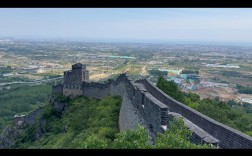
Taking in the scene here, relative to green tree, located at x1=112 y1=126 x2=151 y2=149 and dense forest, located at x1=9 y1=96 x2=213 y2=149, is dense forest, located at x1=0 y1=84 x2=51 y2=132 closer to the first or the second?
dense forest, located at x1=9 y1=96 x2=213 y2=149

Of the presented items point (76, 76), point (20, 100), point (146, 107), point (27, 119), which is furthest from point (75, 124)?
point (20, 100)

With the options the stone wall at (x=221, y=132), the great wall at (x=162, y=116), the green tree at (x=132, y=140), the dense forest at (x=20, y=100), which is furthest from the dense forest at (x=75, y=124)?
the dense forest at (x=20, y=100)

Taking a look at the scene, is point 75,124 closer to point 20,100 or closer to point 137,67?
point 20,100

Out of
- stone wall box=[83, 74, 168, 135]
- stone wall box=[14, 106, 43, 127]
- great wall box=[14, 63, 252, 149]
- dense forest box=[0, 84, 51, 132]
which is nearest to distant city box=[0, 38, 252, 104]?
dense forest box=[0, 84, 51, 132]

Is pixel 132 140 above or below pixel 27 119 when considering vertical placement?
above

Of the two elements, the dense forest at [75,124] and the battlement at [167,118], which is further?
the dense forest at [75,124]

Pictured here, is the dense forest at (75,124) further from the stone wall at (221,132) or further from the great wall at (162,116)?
the stone wall at (221,132)

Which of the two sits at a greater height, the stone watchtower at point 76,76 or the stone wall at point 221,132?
the stone wall at point 221,132
